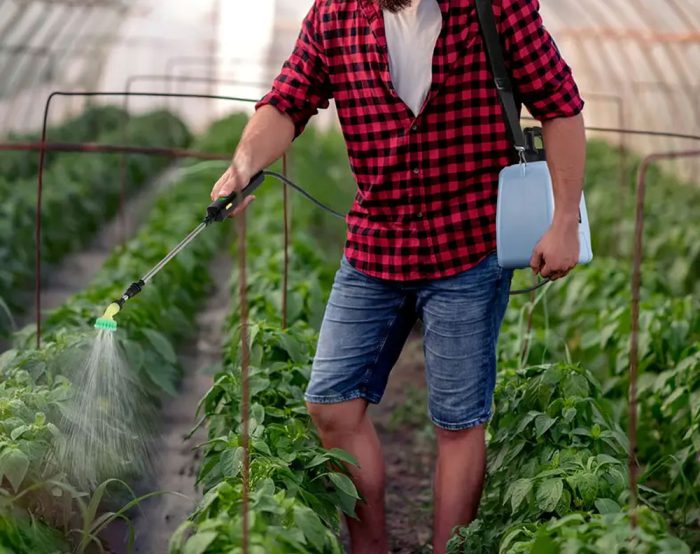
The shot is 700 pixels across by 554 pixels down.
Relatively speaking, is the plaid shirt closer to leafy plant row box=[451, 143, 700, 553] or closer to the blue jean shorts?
the blue jean shorts

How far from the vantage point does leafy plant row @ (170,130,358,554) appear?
7.39 feet

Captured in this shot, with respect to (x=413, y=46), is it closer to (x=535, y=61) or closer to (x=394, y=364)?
(x=535, y=61)

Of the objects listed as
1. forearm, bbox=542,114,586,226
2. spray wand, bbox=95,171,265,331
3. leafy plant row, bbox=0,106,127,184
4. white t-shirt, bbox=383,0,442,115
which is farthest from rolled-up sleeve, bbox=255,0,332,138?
leafy plant row, bbox=0,106,127,184

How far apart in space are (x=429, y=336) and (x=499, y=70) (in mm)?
667

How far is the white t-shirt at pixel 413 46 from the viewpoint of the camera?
8.71ft

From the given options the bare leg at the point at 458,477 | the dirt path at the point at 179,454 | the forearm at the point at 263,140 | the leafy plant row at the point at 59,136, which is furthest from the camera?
the leafy plant row at the point at 59,136

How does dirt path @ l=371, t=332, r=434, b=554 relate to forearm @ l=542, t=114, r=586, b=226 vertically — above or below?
below

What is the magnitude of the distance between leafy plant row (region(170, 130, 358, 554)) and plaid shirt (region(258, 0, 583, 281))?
0.50 meters

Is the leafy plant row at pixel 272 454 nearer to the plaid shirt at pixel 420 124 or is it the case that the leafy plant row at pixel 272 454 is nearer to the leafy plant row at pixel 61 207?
the plaid shirt at pixel 420 124

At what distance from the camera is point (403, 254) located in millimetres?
2777

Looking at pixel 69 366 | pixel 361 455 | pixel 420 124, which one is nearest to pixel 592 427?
pixel 361 455

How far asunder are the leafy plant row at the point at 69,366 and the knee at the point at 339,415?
1.83 ft

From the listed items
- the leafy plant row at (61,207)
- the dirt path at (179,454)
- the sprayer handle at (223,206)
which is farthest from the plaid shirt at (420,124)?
the leafy plant row at (61,207)

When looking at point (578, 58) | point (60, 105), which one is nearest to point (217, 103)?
point (60, 105)
